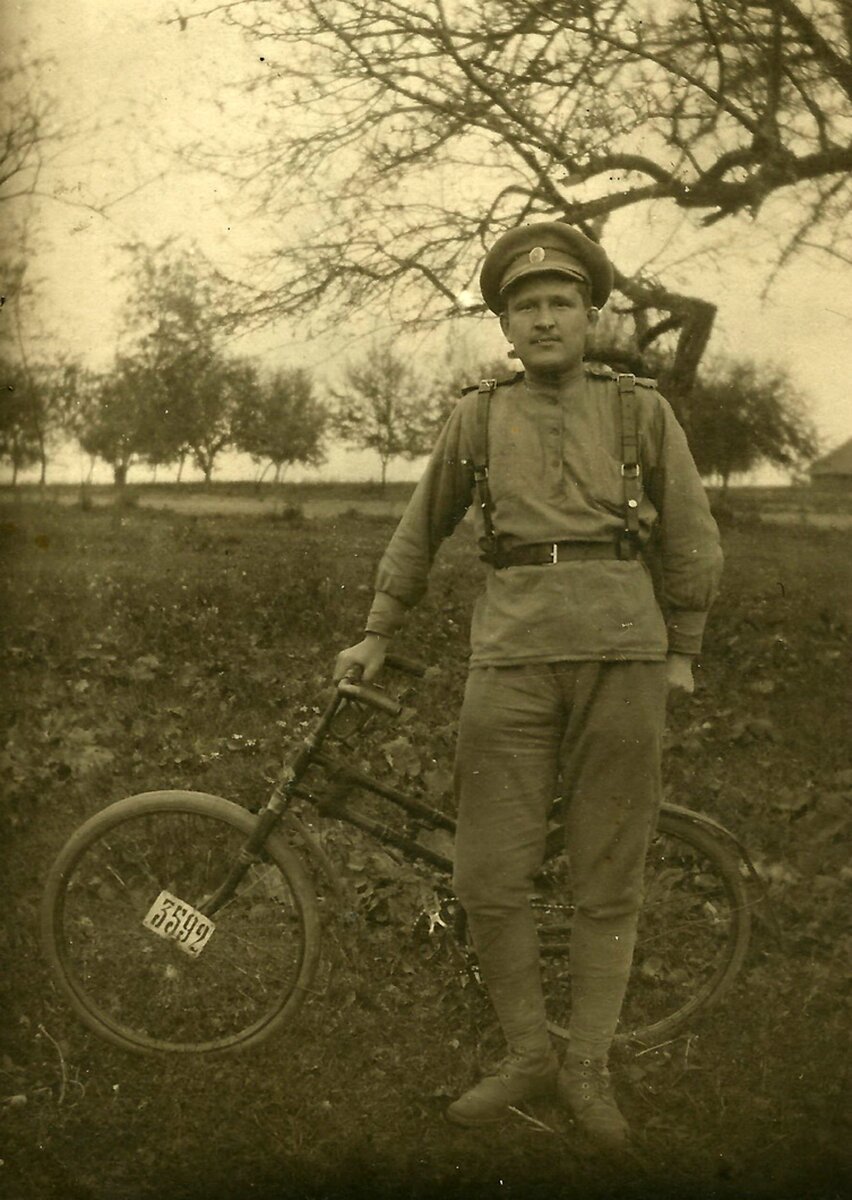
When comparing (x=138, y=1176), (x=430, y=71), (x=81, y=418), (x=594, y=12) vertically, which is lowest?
(x=138, y=1176)

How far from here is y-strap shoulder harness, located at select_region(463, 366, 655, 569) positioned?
2854 millimetres

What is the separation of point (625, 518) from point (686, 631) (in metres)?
0.39

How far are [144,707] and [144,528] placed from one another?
0.77 m

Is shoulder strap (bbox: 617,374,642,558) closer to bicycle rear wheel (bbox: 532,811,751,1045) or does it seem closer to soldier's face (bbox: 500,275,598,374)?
soldier's face (bbox: 500,275,598,374)

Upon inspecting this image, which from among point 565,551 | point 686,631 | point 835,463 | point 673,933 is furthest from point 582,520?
point 835,463

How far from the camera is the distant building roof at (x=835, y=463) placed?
4.44 meters

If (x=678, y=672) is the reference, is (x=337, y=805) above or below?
below

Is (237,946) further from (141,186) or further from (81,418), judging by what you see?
(141,186)

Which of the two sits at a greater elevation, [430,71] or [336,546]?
[430,71]

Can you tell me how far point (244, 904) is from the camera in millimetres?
3240

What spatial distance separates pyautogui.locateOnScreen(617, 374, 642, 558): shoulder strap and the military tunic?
0.02 metres

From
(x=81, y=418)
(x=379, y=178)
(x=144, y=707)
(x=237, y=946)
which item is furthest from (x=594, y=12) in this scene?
(x=237, y=946)

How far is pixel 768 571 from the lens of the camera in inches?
183

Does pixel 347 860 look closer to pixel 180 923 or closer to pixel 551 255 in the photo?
pixel 180 923
